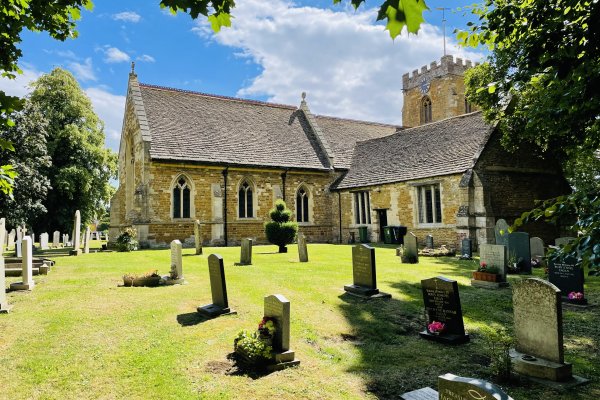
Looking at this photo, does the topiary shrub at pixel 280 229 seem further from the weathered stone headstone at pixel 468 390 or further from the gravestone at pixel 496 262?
the weathered stone headstone at pixel 468 390

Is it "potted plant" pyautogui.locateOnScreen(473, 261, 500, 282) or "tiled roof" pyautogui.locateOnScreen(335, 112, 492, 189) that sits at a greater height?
"tiled roof" pyautogui.locateOnScreen(335, 112, 492, 189)

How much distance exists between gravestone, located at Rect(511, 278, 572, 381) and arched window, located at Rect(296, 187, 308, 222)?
2048 cm

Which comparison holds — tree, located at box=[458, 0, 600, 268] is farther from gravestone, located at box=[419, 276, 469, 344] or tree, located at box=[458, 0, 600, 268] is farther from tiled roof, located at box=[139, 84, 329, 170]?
tiled roof, located at box=[139, 84, 329, 170]

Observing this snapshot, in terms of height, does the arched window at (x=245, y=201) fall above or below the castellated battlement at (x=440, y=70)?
below

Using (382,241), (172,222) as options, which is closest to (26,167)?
(172,222)

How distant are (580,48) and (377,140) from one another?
23.2 meters

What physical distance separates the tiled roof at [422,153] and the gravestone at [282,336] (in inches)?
608

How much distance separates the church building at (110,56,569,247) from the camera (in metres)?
19.8

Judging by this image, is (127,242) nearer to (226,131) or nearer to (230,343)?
(226,131)

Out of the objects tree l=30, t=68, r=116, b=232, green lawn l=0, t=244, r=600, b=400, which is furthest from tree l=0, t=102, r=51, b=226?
green lawn l=0, t=244, r=600, b=400

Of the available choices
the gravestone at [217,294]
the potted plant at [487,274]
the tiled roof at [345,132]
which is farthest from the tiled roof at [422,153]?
the gravestone at [217,294]

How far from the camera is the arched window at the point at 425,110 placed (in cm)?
4659

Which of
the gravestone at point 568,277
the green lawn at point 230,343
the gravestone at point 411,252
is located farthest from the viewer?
the gravestone at point 411,252

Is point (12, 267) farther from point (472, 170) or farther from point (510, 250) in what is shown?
point (472, 170)
